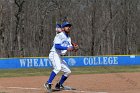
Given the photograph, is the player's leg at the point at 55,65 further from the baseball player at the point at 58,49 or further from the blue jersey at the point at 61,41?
the blue jersey at the point at 61,41

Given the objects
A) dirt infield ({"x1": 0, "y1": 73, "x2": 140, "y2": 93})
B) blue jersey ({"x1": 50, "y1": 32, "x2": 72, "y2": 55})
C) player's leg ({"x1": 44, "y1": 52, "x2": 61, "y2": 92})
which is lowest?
Result: dirt infield ({"x1": 0, "y1": 73, "x2": 140, "y2": 93})

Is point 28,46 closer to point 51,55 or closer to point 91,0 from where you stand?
point 91,0

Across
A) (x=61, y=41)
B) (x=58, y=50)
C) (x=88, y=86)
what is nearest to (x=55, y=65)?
(x=58, y=50)

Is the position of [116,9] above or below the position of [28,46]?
above

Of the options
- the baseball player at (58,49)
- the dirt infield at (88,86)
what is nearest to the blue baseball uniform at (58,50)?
the baseball player at (58,49)

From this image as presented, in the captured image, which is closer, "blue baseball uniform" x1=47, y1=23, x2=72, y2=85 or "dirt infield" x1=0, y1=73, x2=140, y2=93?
"blue baseball uniform" x1=47, y1=23, x2=72, y2=85

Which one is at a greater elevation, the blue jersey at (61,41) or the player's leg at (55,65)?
the blue jersey at (61,41)

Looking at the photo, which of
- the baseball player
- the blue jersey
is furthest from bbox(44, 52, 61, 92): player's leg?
the blue jersey

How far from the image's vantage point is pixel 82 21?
76062 mm

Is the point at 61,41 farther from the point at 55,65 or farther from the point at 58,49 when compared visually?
the point at 55,65

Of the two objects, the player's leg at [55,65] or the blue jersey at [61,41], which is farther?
the player's leg at [55,65]

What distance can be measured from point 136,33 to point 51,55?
7312 centimetres

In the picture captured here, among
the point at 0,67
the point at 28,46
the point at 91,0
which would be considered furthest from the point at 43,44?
the point at 0,67

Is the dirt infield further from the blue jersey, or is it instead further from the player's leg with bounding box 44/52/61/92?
the blue jersey
